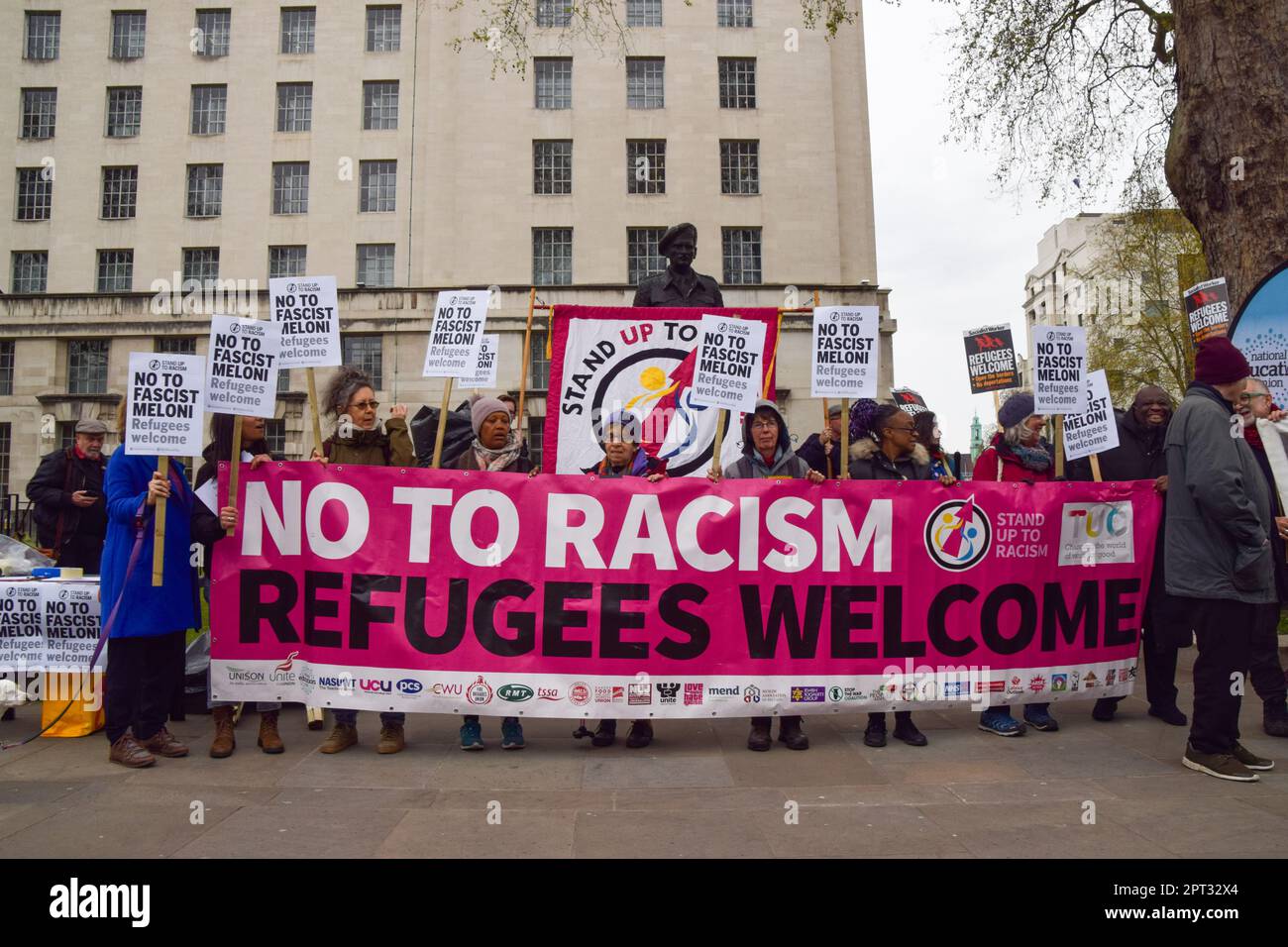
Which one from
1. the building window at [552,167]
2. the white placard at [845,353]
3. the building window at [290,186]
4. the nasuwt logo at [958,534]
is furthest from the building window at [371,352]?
the nasuwt logo at [958,534]

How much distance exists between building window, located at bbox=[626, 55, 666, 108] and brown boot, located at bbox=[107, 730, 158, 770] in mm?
33154

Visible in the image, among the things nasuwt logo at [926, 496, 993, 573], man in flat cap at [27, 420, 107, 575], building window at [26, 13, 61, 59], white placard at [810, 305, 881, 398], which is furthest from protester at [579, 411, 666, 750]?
building window at [26, 13, 61, 59]

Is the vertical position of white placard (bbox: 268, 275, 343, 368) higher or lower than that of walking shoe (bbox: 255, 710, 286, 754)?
higher

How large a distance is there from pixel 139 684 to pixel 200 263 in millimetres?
35095

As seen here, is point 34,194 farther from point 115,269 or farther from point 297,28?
point 297,28

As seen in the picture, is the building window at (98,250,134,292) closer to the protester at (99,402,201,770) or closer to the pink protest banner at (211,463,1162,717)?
the protester at (99,402,201,770)

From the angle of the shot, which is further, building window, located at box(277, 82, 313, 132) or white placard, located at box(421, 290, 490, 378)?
building window, located at box(277, 82, 313, 132)

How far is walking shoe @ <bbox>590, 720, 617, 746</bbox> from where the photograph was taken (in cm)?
598

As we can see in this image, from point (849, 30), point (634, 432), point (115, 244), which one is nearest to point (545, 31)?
point (849, 30)

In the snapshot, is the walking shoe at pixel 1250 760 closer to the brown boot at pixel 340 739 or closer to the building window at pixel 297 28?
the brown boot at pixel 340 739

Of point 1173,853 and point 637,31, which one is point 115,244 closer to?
point 637,31

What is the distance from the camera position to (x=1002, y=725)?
610 centimetres

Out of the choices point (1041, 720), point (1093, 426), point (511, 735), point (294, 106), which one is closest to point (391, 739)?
point (511, 735)

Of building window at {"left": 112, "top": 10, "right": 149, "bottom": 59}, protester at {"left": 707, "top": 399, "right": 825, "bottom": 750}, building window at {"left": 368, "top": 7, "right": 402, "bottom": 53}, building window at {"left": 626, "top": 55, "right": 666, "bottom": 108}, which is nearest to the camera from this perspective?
protester at {"left": 707, "top": 399, "right": 825, "bottom": 750}
